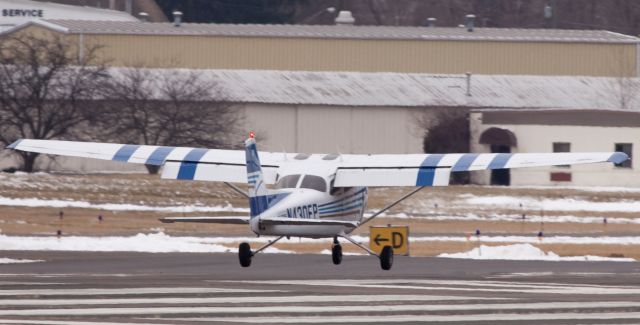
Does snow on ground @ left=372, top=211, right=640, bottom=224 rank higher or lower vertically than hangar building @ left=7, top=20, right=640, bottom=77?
lower

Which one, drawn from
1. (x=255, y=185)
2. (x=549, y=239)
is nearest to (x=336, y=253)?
(x=255, y=185)

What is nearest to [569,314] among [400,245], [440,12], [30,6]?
[400,245]

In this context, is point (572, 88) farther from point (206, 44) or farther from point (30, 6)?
point (30, 6)

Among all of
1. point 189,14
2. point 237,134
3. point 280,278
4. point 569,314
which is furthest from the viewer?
point 189,14

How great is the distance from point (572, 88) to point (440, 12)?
49597mm

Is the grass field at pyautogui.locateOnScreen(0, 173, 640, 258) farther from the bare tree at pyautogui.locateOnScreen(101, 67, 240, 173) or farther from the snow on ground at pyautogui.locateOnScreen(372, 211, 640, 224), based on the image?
the bare tree at pyautogui.locateOnScreen(101, 67, 240, 173)

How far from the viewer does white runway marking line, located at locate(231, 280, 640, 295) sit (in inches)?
999

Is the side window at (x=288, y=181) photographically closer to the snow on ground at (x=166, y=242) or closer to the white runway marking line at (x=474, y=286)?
the white runway marking line at (x=474, y=286)

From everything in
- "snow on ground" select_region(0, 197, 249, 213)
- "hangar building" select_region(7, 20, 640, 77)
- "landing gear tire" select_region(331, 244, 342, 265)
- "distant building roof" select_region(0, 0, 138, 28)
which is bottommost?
"snow on ground" select_region(0, 197, 249, 213)

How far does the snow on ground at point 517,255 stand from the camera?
3506cm

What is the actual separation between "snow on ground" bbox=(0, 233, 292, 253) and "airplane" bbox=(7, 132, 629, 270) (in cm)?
679

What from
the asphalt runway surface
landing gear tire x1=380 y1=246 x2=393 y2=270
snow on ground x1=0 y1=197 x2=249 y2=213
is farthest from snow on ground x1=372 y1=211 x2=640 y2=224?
landing gear tire x1=380 y1=246 x2=393 y2=270

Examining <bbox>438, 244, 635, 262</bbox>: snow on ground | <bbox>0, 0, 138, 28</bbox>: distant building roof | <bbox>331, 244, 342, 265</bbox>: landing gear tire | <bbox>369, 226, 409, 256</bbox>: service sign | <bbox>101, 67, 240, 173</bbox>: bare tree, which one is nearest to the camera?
<bbox>331, 244, 342, 265</bbox>: landing gear tire

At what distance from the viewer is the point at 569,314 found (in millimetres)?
21297
